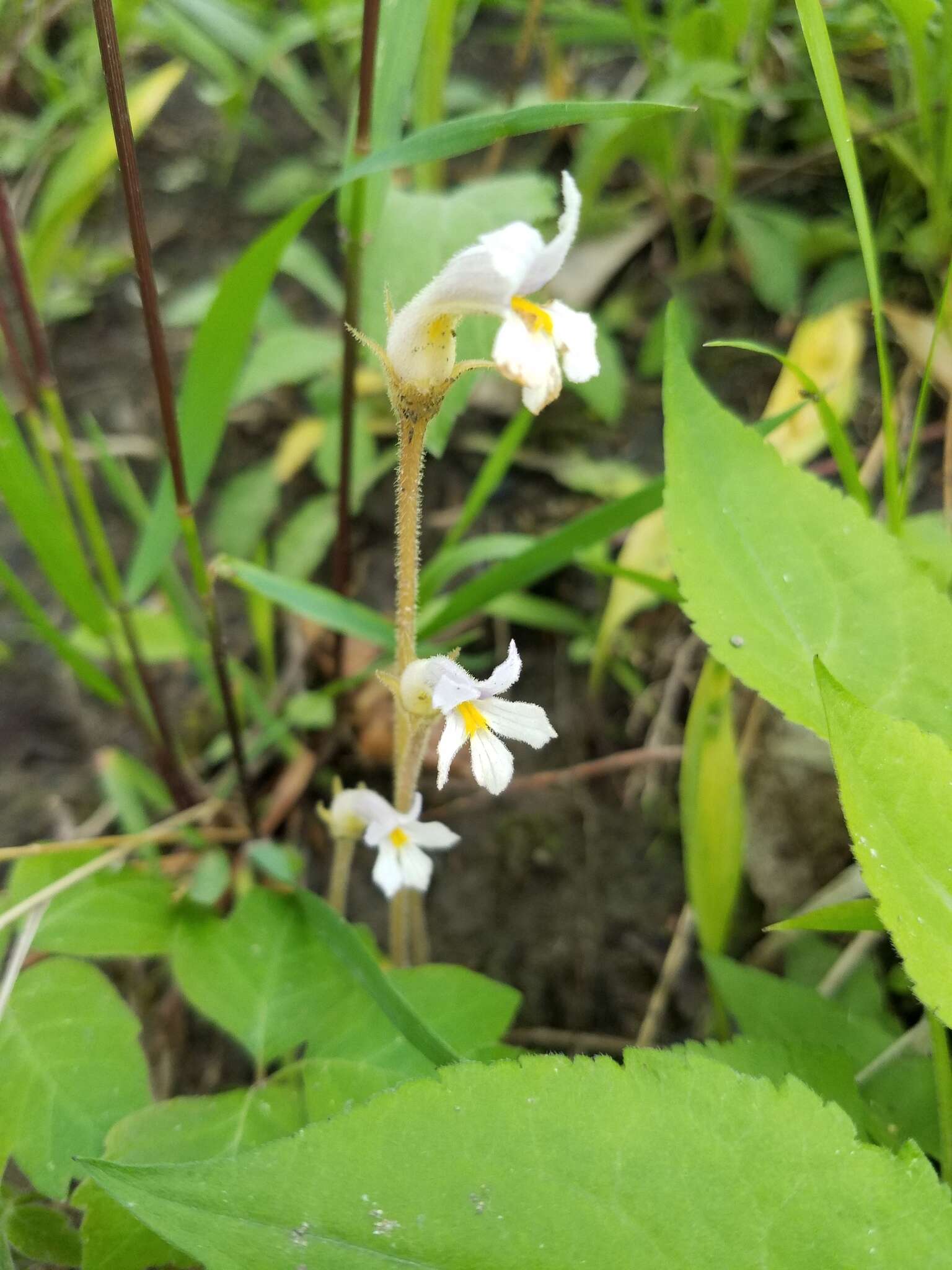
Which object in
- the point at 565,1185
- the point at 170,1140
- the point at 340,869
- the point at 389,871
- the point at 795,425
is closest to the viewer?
the point at 565,1185

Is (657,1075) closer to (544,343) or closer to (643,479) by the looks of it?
(544,343)

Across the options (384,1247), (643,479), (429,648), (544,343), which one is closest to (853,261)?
(643,479)

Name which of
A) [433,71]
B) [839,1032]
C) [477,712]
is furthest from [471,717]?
[433,71]

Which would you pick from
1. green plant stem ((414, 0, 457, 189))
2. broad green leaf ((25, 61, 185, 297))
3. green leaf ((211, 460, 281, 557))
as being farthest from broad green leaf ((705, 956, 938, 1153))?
broad green leaf ((25, 61, 185, 297))

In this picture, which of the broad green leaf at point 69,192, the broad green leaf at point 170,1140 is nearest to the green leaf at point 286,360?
the broad green leaf at point 69,192

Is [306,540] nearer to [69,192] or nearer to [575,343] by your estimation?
[69,192]
